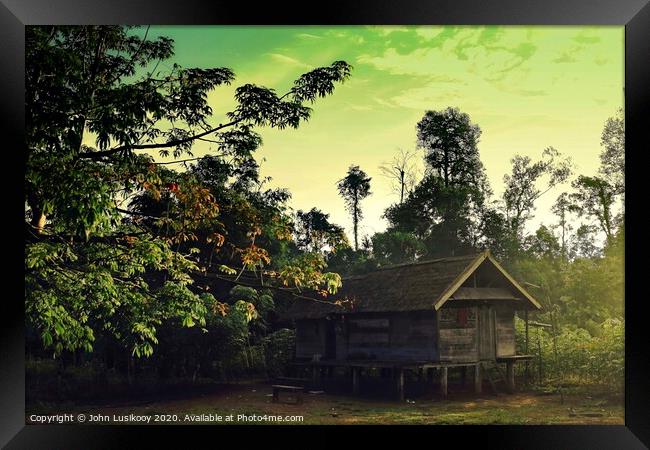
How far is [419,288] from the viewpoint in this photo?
18.2 metres

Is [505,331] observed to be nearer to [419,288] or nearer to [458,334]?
[458,334]

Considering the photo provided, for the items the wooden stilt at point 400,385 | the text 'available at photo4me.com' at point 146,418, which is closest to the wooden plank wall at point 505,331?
the wooden stilt at point 400,385

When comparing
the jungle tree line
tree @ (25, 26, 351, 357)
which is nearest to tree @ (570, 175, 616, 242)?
the jungle tree line

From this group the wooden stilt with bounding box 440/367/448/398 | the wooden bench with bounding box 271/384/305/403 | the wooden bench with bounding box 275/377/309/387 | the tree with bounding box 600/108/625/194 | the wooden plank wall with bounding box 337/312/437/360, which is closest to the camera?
the tree with bounding box 600/108/625/194

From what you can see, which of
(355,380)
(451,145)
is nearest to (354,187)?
(451,145)

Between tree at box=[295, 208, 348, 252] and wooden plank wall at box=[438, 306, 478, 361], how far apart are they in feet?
12.1

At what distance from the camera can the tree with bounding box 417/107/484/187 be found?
1574cm

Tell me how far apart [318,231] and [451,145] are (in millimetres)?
4862

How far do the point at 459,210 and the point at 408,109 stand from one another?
11.5 ft

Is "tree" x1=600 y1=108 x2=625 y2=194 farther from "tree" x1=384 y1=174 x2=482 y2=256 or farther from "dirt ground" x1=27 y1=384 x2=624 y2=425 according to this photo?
"dirt ground" x1=27 y1=384 x2=624 y2=425

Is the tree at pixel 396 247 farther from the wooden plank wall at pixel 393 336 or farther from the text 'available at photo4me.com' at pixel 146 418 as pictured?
the text 'available at photo4me.com' at pixel 146 418

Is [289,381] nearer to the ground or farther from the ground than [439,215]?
nearer to the ground

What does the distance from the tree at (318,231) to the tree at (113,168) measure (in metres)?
0.52
